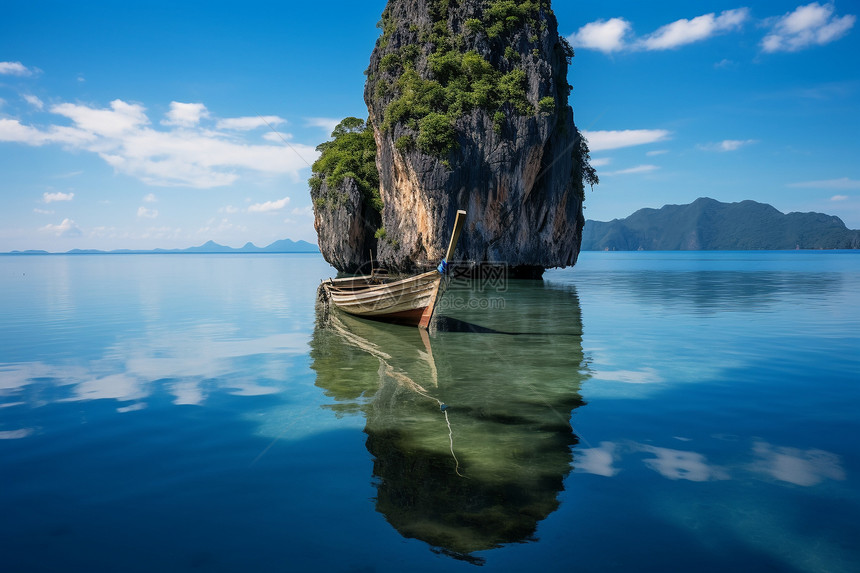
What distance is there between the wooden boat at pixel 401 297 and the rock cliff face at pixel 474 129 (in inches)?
528

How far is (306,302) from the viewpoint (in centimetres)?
2375

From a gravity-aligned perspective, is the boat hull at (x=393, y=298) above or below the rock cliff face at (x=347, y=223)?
below

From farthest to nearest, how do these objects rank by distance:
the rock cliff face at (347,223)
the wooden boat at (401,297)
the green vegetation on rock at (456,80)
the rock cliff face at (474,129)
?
the rock cliff face at (347,223) < the rock cliff face at (474,129) < the green vegetation on rock at (456,80) < the wooden boat at (401,297)

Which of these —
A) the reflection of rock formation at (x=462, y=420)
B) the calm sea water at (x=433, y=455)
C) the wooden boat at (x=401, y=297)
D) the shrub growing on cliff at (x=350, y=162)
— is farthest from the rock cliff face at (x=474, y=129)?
the calm sea water at (x=433, y=455)

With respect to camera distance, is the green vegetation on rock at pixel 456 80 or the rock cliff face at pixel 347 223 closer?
the green vegetation on rock at pixel 456 80

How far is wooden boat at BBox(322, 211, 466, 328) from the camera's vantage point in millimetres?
14273

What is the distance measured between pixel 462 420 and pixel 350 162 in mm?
38423

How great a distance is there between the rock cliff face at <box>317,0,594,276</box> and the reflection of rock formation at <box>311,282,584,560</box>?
17.3 m

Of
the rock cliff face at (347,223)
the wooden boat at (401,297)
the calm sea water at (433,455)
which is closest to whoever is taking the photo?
the calm sea water at (433,455)

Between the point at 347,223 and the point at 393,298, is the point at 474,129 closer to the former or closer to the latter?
the point at 347,223

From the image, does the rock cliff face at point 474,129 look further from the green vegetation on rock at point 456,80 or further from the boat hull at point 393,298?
the boat hull at point 393,298

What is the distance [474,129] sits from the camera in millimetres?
29859

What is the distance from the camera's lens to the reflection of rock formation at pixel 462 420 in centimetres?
434

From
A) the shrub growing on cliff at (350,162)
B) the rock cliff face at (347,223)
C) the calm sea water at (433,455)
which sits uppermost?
the shrub growing on cliff at (350,162)
